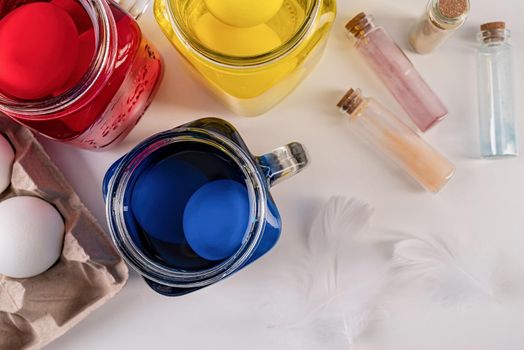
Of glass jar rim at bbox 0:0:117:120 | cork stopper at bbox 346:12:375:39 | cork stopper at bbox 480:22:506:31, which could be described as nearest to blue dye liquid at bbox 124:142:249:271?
glass jar rim at bbox 0:0:117:120

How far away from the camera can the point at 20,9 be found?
0.60 meters

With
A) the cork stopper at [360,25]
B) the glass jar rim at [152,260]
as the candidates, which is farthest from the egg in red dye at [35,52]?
the cork stopper at [360,25]

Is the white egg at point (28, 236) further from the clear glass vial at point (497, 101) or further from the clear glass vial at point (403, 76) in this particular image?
the clear glass vial at point (497, 101)

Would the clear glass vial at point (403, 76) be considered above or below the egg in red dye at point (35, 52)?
below

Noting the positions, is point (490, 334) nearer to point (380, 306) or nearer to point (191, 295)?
point (380, 306)

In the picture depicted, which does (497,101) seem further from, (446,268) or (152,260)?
(152,260)

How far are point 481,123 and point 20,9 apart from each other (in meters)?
0.54

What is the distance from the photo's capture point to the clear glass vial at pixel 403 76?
719mm

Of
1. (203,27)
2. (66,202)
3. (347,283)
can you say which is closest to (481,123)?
(347,283)

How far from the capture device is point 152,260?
1.98 ft

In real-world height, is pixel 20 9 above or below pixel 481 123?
above

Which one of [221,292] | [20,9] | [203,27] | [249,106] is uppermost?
[20,9]

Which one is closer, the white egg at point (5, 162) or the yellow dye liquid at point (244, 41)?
the yellow dye liquid at point (244, 41)

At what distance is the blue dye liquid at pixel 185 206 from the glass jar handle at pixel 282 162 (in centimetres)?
3
